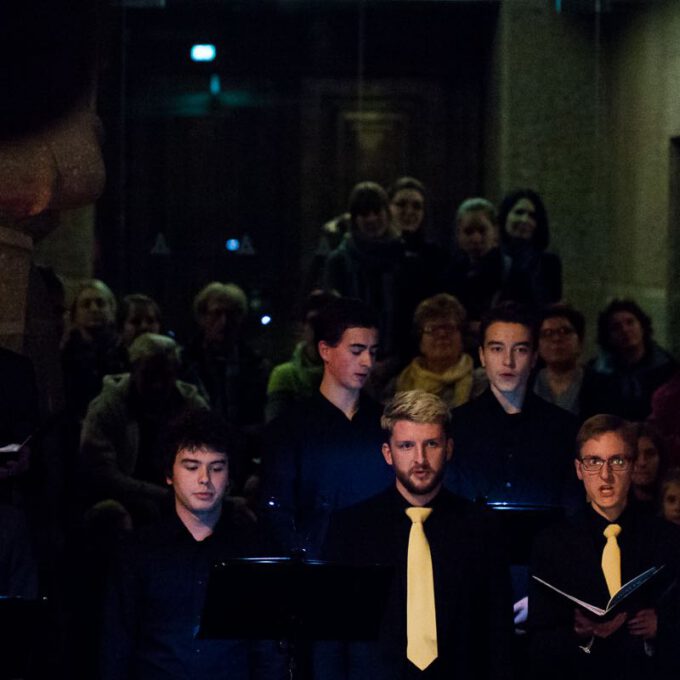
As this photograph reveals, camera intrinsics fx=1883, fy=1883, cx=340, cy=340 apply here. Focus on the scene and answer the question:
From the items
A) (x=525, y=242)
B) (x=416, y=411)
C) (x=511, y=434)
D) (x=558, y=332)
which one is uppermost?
(x=525, y=242)

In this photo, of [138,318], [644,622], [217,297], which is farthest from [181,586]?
[138,318]

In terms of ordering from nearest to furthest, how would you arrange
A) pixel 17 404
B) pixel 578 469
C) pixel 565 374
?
pixel 578 469
pixel 17 404
pixel 565 374

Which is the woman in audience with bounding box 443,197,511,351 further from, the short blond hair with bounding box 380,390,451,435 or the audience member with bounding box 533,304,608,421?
the short blond hair with bounding box 380,390,451,435

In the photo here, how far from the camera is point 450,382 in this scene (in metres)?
8.66

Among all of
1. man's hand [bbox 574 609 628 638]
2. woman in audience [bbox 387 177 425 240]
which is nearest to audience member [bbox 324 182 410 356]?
woman in audience [bbox 387 177 425 240]

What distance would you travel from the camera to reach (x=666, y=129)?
1059cm

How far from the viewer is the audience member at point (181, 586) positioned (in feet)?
18.1

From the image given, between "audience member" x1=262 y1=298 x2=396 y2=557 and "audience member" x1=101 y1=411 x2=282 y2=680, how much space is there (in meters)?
0.69

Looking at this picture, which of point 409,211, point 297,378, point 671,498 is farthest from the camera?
point 409,211

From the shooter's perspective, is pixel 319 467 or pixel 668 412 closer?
pixel 319 467

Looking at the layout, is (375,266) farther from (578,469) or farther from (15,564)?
(15,564)

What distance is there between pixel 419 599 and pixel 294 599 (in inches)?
21.0

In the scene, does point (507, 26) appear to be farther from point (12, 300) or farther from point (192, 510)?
point (192, 510)

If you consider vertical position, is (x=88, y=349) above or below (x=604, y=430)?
above
